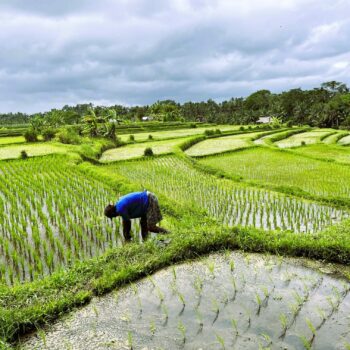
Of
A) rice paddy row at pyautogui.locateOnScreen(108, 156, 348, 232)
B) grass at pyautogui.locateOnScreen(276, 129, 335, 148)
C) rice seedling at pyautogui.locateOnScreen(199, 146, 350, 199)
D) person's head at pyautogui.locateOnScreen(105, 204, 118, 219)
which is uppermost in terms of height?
person's head at pyautogui.locateOnScreen(105, 204, 118, 219)

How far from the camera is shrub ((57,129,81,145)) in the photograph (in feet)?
71.8

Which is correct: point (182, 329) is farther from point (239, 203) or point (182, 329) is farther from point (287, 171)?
point (287, 171)

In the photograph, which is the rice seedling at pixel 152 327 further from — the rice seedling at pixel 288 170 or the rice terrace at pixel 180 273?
the rice seedling at pixel 288 170

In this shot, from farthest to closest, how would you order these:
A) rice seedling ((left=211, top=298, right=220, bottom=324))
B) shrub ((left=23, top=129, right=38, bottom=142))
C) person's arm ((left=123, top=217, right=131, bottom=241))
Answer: shrub ((left=23, top=129, right=38, bottom=142))
person's arm ((left=123, top=217, right=131, bottom=241))
rice seedling ((left=211, top=298, right=220, bottom=324))

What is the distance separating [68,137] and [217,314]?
2040 centimetres

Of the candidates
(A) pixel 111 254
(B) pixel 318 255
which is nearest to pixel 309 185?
(B) pixel 318 255

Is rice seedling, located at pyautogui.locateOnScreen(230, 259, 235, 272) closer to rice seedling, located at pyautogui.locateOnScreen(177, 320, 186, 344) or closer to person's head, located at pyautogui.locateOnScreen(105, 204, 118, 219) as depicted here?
rice seedling, located at pyautogui.locateOnScreen(177, 320, 186, 344)

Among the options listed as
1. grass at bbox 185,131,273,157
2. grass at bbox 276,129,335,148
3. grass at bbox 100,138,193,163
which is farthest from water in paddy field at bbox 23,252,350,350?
grass at bbox 276,129,335,148

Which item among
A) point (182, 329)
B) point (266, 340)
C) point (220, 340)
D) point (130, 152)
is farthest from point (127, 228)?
point (130, 152)

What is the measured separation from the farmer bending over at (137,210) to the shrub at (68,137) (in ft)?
56.4

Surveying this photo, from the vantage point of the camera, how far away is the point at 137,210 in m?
5.26

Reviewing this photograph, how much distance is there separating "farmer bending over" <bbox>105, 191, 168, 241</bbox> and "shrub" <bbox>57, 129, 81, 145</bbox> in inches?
677

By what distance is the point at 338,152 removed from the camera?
1766cm

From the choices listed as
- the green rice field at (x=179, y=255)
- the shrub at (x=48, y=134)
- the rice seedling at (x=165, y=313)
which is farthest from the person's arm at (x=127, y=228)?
the shrub at (x=48, y=134)
